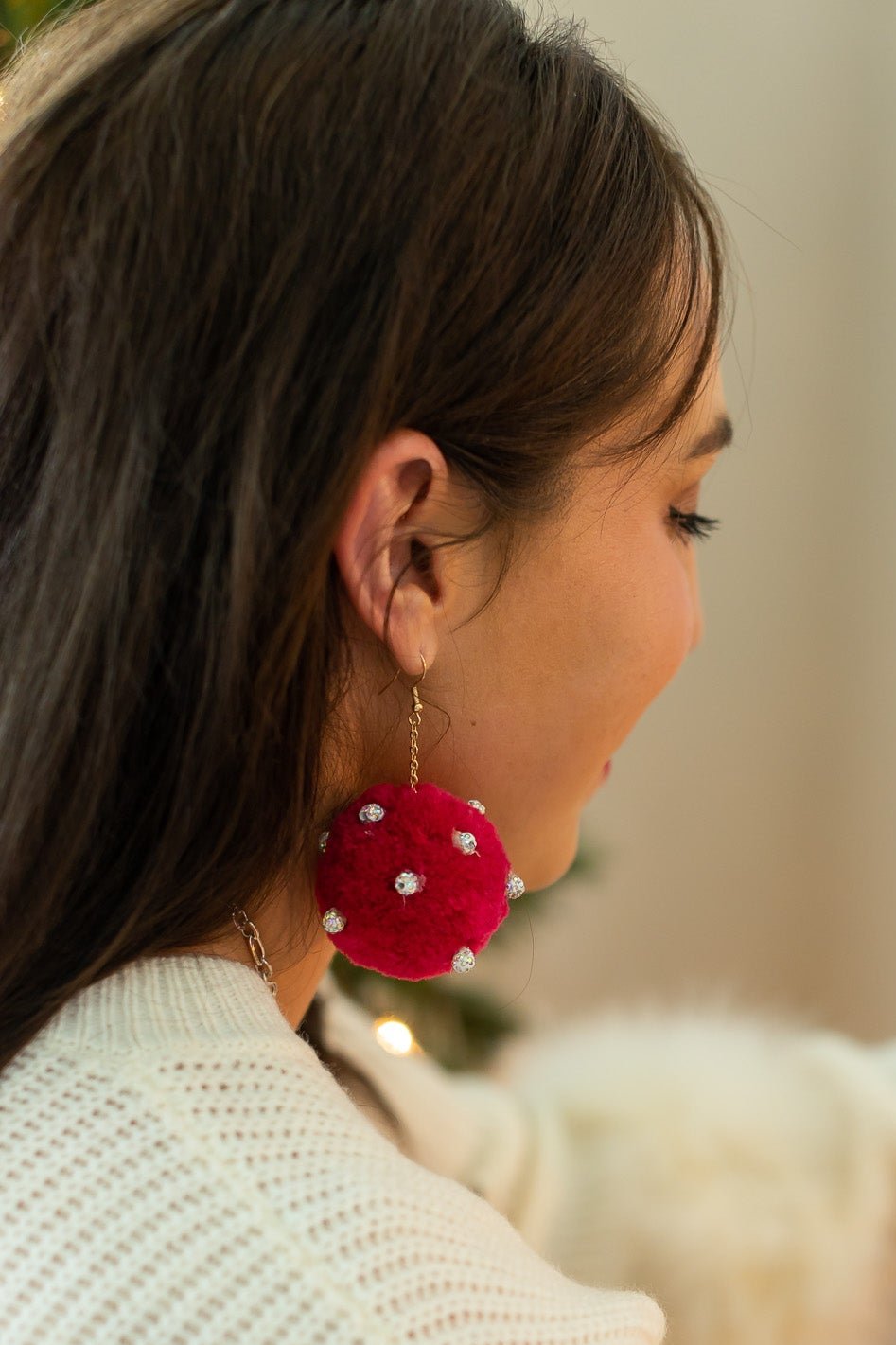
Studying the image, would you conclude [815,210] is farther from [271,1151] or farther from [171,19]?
[271,1151]

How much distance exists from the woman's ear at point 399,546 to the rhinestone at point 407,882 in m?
0.11

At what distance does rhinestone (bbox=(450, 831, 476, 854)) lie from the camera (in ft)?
2.30

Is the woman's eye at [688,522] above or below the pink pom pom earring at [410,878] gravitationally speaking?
above

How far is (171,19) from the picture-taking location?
0.66 metres

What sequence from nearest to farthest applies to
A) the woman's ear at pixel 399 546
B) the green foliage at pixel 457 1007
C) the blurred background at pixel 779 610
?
the woman's ear at pixel 399 546 → the green foliage at pixel 457 1007 → the blurred background at pixel 779 610

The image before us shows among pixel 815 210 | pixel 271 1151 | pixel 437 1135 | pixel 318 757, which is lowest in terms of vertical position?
pixel 437 1135

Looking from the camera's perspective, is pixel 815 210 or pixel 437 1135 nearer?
pixel 437 1135

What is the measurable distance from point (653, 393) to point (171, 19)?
33cm

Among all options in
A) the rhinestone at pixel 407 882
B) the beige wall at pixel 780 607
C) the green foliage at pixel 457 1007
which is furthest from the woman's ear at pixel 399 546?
the beige wall at pixel 780 607

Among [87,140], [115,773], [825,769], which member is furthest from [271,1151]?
[825,769]

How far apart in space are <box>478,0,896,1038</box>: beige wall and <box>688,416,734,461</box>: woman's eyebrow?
106cm

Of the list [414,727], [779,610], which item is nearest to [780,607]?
[779,610]

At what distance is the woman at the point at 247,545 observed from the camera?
519mm

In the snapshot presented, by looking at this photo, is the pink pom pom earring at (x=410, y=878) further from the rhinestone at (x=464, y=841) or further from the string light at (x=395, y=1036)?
the string light at (x=395, y=1036)
